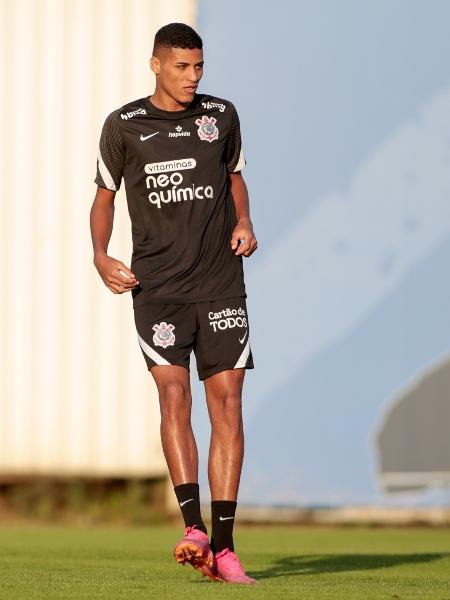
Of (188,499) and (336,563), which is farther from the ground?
(188,499)

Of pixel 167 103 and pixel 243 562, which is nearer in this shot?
pixel 167 103

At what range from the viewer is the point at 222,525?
4375 mm

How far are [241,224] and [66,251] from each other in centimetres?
592

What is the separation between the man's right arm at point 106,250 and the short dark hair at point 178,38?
0.51 metres

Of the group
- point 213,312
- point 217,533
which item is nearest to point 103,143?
point 213,312

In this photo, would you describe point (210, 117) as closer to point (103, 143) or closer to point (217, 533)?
point (103, 143)

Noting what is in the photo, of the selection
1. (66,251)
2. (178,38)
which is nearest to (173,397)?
(178,38)

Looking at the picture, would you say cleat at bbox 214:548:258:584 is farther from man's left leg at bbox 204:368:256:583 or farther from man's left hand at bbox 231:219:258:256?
man's left hand at bbox 231:219:258:256

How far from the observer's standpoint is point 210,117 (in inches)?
179

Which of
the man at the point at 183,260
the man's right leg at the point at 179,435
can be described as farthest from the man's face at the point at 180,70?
the man's right leg at the point at 179,435

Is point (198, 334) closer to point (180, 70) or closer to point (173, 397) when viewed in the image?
point (173, 397)

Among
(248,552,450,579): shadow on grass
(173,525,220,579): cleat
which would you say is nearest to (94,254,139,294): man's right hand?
(173,525,220,579): cleat

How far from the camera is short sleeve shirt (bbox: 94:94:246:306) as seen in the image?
4.46 m

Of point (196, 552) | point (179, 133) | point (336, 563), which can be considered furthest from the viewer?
point (336, 563)
